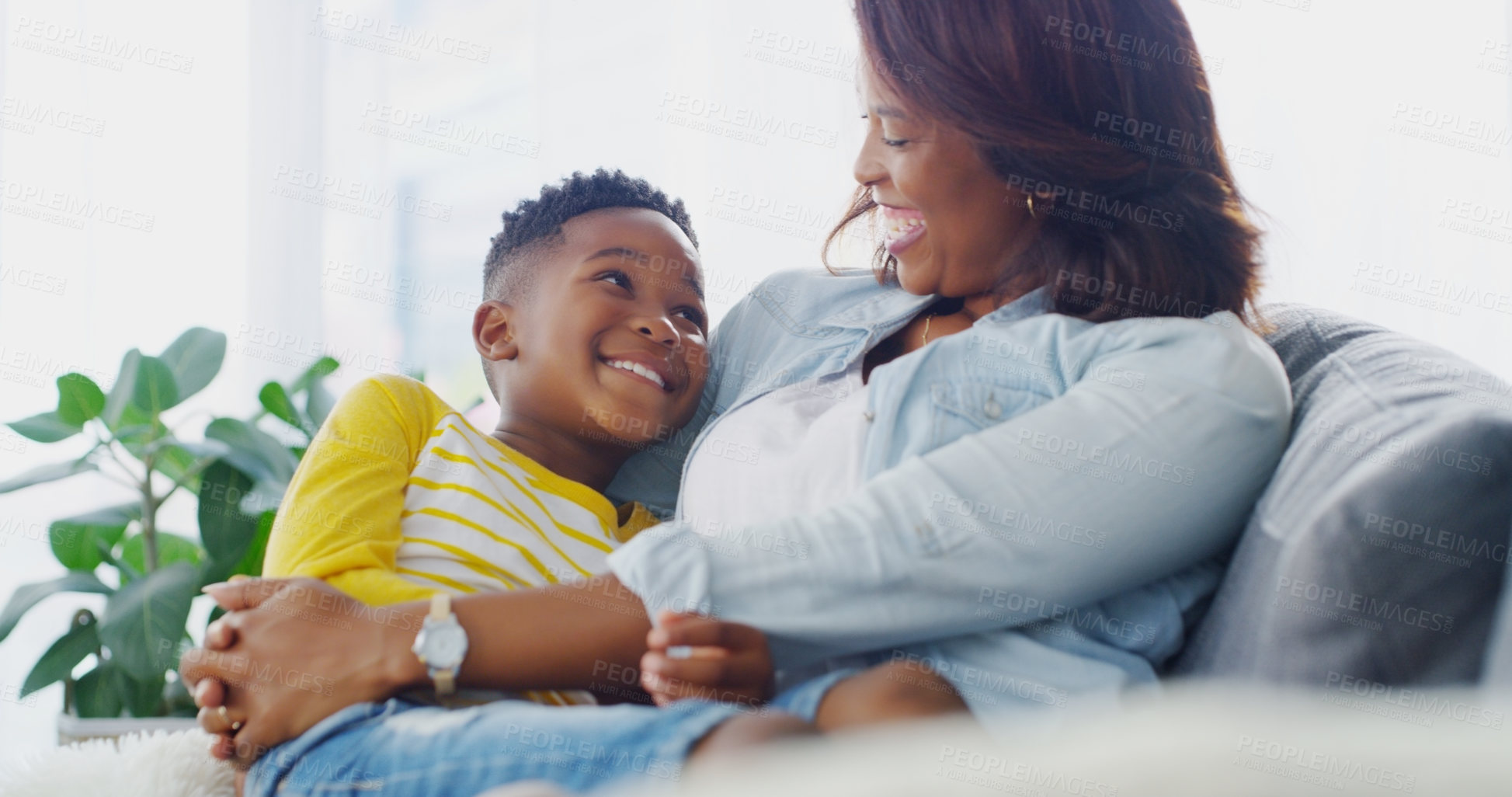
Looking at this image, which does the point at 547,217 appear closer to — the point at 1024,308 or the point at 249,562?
the point at 1024,308

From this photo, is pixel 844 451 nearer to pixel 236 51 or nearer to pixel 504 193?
pixel 504 193

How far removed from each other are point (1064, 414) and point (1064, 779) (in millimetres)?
456

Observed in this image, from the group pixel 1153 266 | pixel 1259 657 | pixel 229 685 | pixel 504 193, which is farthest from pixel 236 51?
pixel 1259 657

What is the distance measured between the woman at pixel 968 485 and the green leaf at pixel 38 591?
0.94 meters

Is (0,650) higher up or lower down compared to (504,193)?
lower down

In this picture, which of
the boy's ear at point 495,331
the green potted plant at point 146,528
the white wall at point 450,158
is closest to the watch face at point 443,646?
the boy's ear at point 495,331

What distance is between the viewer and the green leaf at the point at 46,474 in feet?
5.30

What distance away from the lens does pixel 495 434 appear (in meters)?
1.31

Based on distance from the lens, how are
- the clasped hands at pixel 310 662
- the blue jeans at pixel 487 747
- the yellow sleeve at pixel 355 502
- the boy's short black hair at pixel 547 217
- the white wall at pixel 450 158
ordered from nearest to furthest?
the blue jeans at pixel 487 747, the clasped hands at pixel 310 662, the yellow sleeve at pixel 355 502, the boy's short black hair at pixel 547 217, the white wall at pixel 450 158

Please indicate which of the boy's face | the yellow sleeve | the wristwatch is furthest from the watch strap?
the boy's face

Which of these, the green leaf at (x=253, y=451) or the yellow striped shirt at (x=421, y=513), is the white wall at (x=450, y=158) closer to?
the green leaf at (x=253, y=451)

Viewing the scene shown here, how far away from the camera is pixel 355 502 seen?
3.36ft

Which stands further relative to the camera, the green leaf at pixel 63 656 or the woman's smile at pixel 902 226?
the green leaf at pixel 63 656

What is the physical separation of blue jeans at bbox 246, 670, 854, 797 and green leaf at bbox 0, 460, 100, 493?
1.05 m
